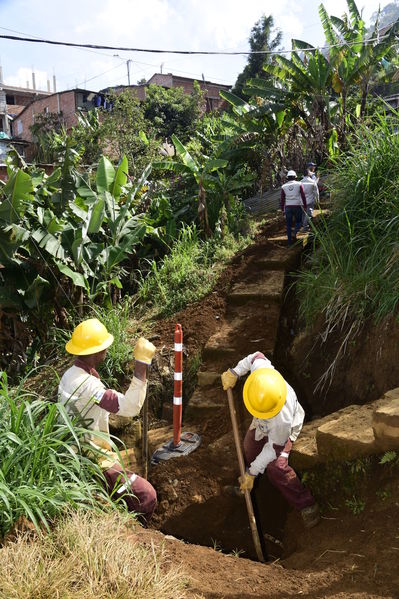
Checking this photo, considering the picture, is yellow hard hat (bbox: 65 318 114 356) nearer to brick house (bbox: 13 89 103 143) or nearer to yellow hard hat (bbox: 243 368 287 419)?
yellow hard hat (bbox: 243 368 287 419)

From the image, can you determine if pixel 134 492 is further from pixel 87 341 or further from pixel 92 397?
pixel 87 341

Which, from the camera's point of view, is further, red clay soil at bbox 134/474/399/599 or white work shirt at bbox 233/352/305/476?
white work shirt at bbox 233/352/305/476

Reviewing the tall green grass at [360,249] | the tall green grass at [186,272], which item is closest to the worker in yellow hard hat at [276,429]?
the tall green grass at [360,249]

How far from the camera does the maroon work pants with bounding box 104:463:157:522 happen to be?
13.6 ft

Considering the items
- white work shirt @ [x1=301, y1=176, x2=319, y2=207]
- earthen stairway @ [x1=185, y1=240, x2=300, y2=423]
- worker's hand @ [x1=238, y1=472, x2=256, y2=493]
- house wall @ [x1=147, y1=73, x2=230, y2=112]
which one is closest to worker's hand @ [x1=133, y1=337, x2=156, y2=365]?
worker's hand @ [x1=238, y1=472, x2=256, y2=493]

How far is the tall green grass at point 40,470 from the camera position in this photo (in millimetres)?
3172

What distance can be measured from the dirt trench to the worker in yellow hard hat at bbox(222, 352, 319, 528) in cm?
38

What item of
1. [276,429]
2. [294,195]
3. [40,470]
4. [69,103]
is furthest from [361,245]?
[69,103]

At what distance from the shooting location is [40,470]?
11.2 feet

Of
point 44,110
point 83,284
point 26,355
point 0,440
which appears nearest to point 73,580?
point 0,440

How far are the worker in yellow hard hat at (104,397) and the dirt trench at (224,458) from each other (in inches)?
14.6

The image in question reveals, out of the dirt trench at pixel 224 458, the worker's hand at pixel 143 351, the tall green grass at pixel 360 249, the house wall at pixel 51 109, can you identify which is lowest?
the dirt trench at pixel 224 458

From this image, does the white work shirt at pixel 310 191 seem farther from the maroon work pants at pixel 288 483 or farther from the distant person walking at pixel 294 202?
the maroon work pants at pixel 288 483

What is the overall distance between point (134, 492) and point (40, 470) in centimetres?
109
